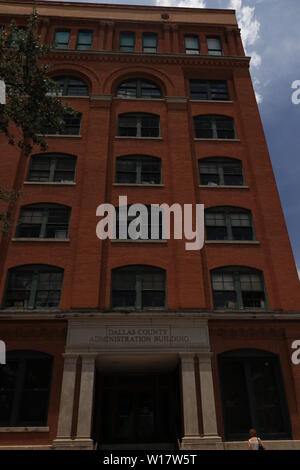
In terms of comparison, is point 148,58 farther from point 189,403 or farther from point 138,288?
point 189,403

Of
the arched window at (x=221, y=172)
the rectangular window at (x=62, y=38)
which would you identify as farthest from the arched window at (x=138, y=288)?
the rectangular window at (x=62, y=38)

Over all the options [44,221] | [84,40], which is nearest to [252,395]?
[44,221]

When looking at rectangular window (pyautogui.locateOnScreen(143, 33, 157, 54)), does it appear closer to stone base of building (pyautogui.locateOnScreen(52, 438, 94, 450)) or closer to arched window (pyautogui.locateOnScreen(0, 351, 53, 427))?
arched window (pyautogui.locateOnScreen(0, 351, 53, 427))

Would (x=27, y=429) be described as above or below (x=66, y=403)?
below

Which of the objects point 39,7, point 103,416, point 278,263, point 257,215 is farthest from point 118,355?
point 39,7

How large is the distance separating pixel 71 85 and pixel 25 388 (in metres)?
19.6

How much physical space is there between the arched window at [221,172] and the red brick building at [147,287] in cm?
9

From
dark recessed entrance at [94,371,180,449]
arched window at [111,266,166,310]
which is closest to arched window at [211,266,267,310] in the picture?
arched window at [111,266,166,310]

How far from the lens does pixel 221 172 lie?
21688 mm

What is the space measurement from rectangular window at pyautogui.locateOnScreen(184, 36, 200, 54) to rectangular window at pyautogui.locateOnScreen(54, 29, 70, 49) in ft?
30.2

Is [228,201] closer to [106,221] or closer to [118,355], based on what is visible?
[106,221]

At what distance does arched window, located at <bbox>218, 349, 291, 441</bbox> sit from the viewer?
15109 mm

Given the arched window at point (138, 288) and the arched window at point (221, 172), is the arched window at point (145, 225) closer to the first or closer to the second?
the arched window at point (138, 288)

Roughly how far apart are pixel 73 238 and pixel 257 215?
10.1 m
